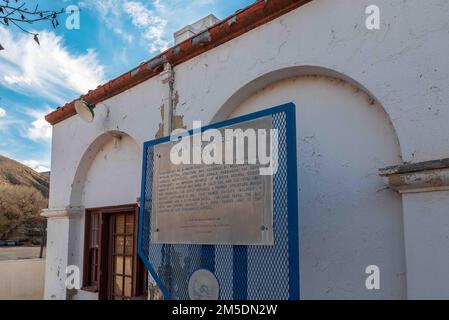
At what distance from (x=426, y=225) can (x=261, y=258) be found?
118 centimetres

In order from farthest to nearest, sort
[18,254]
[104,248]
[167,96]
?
[18,254]
[104,248]
[167,96]

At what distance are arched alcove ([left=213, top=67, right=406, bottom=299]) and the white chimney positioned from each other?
2314 mm

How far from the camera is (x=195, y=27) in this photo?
573 centimetres

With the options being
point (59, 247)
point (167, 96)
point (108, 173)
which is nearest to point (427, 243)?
point (167, 96)

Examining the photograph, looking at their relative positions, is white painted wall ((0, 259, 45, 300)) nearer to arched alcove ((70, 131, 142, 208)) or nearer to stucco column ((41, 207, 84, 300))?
→ stucco column ((41, 207, 84, 300))

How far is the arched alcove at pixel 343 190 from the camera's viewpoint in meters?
2.94

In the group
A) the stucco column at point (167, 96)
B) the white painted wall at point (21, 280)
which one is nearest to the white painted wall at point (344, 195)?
the stucco column at point (167, 96)

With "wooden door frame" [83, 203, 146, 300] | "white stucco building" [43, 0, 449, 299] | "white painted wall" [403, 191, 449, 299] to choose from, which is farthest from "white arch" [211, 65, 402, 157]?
"wooden door frame" [83, 203, 146, 300]

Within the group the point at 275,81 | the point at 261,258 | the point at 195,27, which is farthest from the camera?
the point at 195,27

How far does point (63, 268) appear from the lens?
662cm

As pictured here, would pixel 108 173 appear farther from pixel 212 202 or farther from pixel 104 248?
pixel 212 202

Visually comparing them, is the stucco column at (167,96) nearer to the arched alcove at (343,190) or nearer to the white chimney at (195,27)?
the white chimney at (195,27)

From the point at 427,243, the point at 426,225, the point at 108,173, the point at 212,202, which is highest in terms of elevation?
the point at 108,173

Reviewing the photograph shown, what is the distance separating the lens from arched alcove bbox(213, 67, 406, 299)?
2.94 meters
